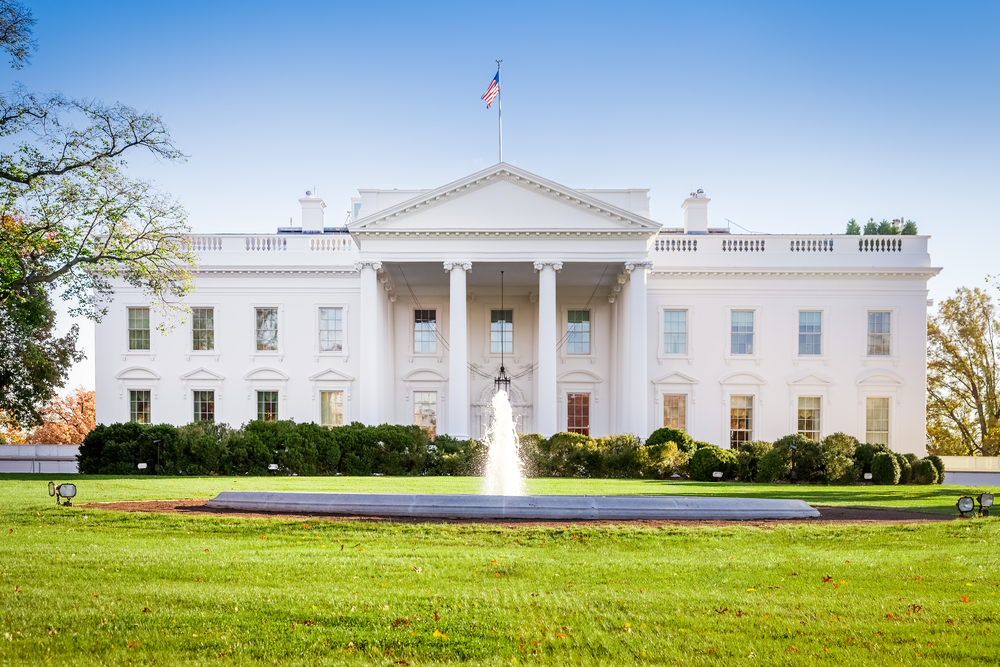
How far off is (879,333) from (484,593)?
3072 centimetres

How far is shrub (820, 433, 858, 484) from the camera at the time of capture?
73.7 feet

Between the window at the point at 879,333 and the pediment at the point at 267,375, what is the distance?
25.5 metres

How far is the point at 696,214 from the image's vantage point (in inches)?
1496

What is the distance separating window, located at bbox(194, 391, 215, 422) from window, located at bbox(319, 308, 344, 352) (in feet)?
17.3

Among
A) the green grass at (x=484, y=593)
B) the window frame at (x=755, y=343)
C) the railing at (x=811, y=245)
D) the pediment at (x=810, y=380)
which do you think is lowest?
the green grass at (x=484, y=593)

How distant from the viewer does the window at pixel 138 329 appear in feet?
112

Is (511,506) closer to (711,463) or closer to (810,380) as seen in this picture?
(711,463)

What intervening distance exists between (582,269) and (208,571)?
24.4m

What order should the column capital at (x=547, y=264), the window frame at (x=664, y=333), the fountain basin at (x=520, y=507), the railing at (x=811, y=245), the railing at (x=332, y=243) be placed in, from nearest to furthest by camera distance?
the fountain basin at (x=520, y=507) → the column capital at (x=547, y=264) → the window frame at (x=664, y=333) → the railing at (x=811, y=245) → the railing at (x=332, y=243)

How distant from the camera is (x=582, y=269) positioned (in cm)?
3170

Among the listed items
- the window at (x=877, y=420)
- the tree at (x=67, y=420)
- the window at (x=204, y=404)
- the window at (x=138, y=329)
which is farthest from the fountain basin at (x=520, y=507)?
the tree at (x=67, y=420)

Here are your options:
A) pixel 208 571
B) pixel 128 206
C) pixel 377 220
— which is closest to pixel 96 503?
pixel 208 571

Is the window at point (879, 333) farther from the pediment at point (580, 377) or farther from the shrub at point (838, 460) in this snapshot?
the shrub at point (838, 460)

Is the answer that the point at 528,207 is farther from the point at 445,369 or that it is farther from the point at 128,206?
the point at 128,206
